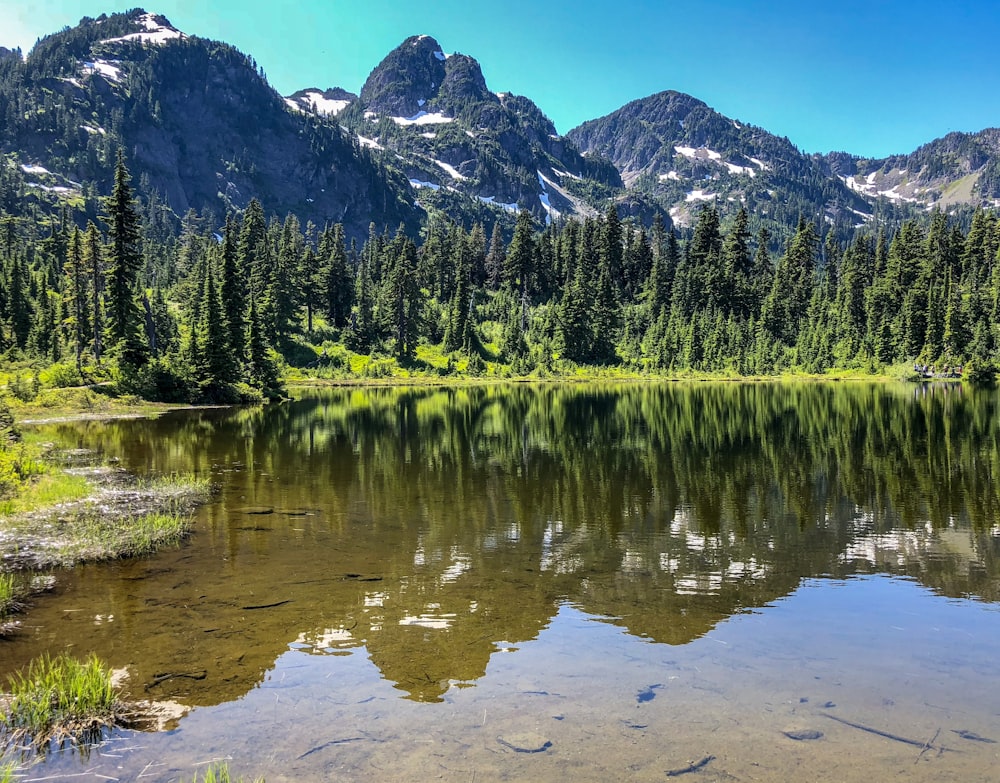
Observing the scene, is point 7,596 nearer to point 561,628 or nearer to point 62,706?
point 62,706

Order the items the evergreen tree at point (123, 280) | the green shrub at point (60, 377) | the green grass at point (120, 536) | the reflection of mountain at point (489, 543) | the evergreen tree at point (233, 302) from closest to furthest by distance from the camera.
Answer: the reflection of mountain at point (489, 543)
the green grass at point (120, 536)
the green shrub at point (60, 377)
the evergreen tree at point (123, 280)
the evergreen tree at point (233, 302)

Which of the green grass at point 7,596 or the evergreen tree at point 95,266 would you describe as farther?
the evergreen tree at point 95,266

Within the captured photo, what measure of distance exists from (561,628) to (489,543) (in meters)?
6.23

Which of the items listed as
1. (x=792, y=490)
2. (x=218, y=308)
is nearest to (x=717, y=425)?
(x=792, y=490)

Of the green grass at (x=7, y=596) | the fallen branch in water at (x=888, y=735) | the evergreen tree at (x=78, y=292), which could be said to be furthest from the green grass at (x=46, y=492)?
the evergreen tree at (x=78, y=292)

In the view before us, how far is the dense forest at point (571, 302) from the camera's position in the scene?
399ft

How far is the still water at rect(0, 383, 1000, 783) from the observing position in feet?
27.1

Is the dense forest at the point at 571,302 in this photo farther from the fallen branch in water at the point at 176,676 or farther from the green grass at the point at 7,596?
the fallen branch in water at the point at 176,676

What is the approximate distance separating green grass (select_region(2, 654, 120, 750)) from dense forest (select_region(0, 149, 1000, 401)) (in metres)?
84.7

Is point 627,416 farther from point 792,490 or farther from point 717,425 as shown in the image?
point 792,490

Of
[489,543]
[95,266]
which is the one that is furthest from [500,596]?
[95,266]

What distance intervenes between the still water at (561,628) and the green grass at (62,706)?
626 mm

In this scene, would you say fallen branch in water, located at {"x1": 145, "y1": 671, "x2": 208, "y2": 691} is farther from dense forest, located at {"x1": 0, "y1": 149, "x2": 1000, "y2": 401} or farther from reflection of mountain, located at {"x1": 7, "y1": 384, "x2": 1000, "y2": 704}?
dense forest, located at {"x1": 0, "y1": 149, "x2": 1000, "y2": 401}

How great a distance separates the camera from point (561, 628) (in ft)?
40.6
